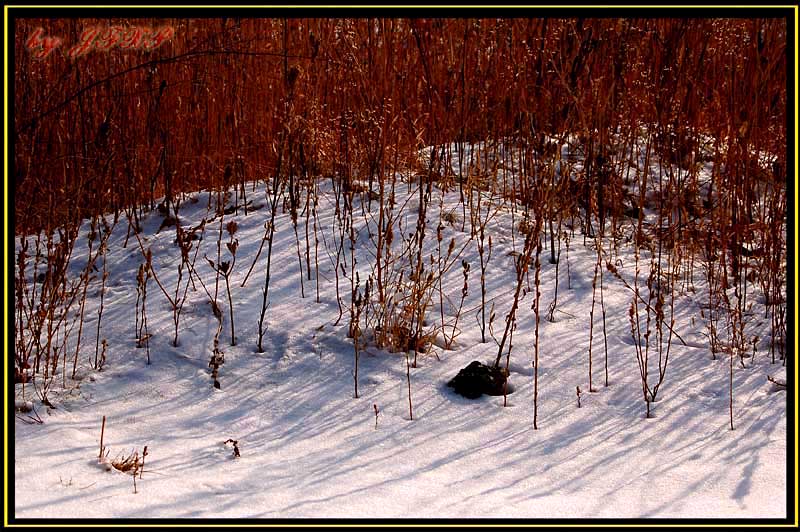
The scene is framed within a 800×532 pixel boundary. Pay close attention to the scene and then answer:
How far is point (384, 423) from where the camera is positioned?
269cm

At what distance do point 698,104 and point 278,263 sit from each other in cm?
276

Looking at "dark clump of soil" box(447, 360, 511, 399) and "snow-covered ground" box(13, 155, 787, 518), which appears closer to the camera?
"snow-covered ground" box(13, 155, 787, 518)

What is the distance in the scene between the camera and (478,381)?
287cm

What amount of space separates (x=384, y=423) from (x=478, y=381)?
0.40 metres

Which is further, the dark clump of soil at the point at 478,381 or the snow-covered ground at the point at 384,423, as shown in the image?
the dark clump of soil at the point at 478,381

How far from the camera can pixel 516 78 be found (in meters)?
4.71

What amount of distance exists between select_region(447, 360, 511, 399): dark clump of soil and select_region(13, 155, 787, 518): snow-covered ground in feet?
0.12

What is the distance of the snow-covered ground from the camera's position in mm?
2125

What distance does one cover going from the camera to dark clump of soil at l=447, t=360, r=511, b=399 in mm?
2867

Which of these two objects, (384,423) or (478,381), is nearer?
(384,423)

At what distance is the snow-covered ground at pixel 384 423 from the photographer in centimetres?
212

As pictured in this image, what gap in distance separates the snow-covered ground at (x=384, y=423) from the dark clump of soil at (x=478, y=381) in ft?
0.12

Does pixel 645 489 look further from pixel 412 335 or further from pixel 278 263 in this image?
pixel 278 263

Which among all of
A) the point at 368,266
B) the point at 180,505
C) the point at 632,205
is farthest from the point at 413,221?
the point at 180,505
